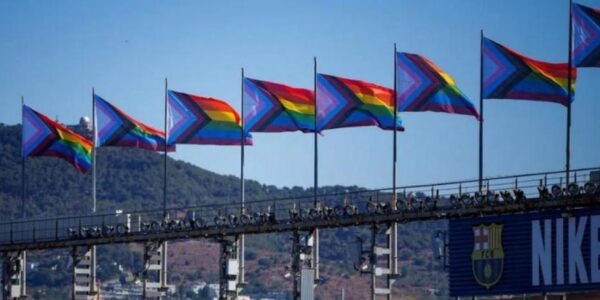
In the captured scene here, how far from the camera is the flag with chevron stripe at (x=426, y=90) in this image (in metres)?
87.0

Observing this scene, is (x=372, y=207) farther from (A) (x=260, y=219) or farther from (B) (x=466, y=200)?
(A) (x=260, y=219)

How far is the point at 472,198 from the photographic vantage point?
272 feet

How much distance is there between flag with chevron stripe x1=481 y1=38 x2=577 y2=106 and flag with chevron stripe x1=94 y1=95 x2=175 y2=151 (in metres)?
25.2

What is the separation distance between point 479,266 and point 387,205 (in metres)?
7.73

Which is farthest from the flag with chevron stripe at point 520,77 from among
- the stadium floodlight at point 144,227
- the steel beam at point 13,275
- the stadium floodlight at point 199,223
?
the steel beam at point 13,275

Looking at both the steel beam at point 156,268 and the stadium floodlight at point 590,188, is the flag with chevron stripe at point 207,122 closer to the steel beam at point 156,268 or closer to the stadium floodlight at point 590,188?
the steel beam at point 156,268

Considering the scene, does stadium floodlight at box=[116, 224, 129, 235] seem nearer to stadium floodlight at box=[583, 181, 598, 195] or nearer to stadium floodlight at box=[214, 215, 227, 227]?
stadium floodlight at box=[214, 215, 227, 227]

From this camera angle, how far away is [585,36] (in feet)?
264

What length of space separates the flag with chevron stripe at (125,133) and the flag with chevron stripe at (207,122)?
3680mm

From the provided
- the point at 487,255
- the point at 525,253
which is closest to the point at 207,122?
the point at 487,255

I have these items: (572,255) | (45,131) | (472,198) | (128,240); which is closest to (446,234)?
(472,198)

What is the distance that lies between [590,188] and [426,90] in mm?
12722

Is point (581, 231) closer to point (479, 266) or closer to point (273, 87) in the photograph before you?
point (479, 266)

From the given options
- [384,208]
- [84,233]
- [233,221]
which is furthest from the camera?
[84,233]
